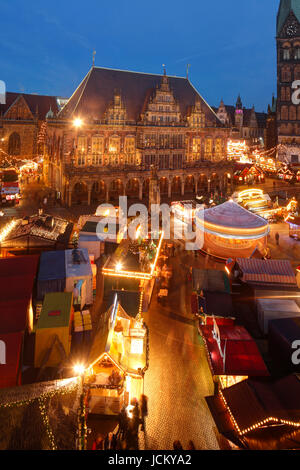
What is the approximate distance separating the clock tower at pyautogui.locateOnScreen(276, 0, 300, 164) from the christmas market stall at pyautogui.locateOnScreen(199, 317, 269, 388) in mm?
63383

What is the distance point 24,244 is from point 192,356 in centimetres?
1235

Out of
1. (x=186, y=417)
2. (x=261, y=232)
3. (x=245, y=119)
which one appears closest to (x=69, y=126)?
(x=261, y=232)

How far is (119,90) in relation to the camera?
1439 inches

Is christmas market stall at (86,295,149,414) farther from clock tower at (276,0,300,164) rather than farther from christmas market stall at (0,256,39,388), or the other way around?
clock tower at (276,0,300,164)

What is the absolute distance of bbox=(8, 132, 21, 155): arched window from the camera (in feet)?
163

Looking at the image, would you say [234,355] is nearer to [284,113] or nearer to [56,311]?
[56,311]

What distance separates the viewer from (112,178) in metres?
36.7

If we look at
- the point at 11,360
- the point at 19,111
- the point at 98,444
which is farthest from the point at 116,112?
the point at 98,444

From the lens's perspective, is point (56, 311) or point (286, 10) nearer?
point (56, 311)

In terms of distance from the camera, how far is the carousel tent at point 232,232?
21.8 metres

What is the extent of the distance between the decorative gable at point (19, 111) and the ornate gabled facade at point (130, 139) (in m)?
13.2

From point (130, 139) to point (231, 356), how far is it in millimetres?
32865

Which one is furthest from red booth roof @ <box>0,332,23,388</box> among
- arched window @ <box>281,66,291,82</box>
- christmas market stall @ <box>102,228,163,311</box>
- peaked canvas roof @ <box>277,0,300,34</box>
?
peaked canvas roof @ <box>277,0,300,34</box>

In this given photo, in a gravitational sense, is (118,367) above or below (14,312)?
below
